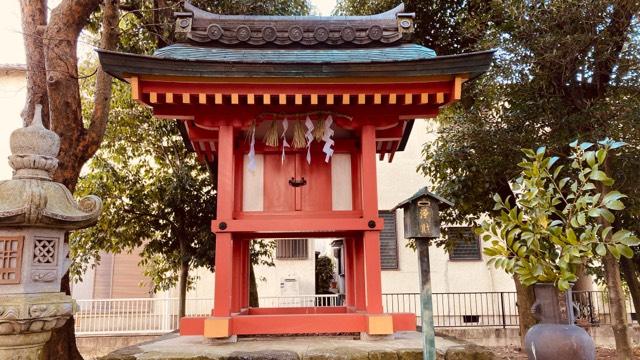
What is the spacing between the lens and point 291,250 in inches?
551

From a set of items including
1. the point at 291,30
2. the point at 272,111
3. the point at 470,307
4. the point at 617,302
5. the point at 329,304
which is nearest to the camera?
the point at 272,111

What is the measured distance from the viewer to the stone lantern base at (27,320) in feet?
12.1

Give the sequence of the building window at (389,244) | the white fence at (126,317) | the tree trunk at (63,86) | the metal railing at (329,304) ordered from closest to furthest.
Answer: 1. the tree trunk at (63,86)
2. the white fence at (126,317)
3. the metal railing at (329,304)
4. the building window at (389,244)

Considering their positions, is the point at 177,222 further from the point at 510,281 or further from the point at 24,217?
the point at 510,281

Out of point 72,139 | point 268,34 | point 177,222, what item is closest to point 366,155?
point 268,34

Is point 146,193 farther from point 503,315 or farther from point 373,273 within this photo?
point 503,315

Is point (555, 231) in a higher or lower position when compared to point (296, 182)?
lower

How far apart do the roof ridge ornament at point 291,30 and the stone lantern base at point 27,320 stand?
4026 millimetres

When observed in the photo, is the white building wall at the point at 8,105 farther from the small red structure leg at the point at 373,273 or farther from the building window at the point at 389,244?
the small red structure leg at the point at 373,273

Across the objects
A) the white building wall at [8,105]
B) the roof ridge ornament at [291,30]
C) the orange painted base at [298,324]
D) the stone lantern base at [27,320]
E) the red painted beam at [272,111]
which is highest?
the white building wall at [8,105]

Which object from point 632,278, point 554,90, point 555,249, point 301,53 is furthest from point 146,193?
point 632,278

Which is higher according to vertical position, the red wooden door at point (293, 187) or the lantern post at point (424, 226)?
the red wooden door at point (293, 187)

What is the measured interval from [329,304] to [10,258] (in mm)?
9962

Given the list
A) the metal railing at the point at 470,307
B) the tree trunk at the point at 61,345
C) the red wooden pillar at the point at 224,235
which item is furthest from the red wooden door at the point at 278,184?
the metal railing at the point at 470,307
